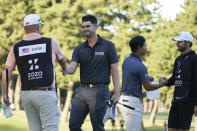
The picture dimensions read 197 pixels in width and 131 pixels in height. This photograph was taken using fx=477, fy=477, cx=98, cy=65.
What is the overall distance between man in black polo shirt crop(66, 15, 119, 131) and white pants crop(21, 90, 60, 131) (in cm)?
75

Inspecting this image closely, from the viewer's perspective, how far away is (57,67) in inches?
1534

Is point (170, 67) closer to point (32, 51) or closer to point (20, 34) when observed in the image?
point (20, 34)

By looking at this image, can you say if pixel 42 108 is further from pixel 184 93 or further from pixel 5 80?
pixel 184 93

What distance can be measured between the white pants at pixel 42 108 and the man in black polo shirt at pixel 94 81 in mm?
750

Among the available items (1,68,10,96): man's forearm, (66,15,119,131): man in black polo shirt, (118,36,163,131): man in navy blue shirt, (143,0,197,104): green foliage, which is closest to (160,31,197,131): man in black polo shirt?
(118,36,163,131): man in navy blue shirt

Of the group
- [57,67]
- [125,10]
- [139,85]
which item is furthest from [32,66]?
[125,10]

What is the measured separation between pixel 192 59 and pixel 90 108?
7.93 ft

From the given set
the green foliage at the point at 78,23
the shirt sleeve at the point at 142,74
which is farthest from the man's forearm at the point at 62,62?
the green foliage at the point at 78,23

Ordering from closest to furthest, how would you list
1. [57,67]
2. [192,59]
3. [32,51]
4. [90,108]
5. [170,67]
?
[32,51]
[90,108]
[192,59]
[170,67]
[57,67]

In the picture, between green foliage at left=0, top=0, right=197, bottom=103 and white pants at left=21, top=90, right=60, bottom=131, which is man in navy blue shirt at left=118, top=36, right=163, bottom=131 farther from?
green foliage at left=0, top=0, right=197, bottom=103

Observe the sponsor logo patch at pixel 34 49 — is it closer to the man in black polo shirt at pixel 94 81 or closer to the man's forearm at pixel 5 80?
the man's forearm at pixel 5 80

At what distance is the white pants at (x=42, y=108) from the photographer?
6.63 m

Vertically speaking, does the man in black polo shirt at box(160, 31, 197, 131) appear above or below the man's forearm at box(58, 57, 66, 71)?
below

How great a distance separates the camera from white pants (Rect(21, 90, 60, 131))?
6629 millimetres
